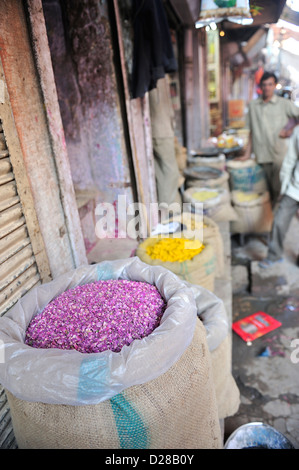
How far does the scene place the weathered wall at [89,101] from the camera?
3.25 metres

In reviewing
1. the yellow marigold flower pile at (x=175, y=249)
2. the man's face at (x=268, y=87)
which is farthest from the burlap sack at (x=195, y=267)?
the man's face at (x=268, y=87)

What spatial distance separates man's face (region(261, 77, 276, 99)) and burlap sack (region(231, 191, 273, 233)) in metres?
1.53

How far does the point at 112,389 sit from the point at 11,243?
1.01 m

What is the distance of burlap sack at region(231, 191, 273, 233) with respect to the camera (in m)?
5.24

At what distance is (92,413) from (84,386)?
15 cm

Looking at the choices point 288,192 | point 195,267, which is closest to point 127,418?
point 195,267

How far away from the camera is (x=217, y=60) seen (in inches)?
444

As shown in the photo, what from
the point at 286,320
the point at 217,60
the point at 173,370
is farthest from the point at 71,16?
the point at 217,60

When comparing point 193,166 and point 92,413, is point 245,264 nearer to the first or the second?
point 193,166

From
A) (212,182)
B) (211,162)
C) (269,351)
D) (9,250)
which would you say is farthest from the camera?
(211,162)

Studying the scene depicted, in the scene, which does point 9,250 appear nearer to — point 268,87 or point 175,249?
point 175,249

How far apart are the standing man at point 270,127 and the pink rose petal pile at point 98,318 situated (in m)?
4.54

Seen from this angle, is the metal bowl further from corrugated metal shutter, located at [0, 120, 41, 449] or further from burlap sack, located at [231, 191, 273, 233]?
burlap sack, located at [231, 191, 273, 233]

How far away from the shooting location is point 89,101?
3.52m
